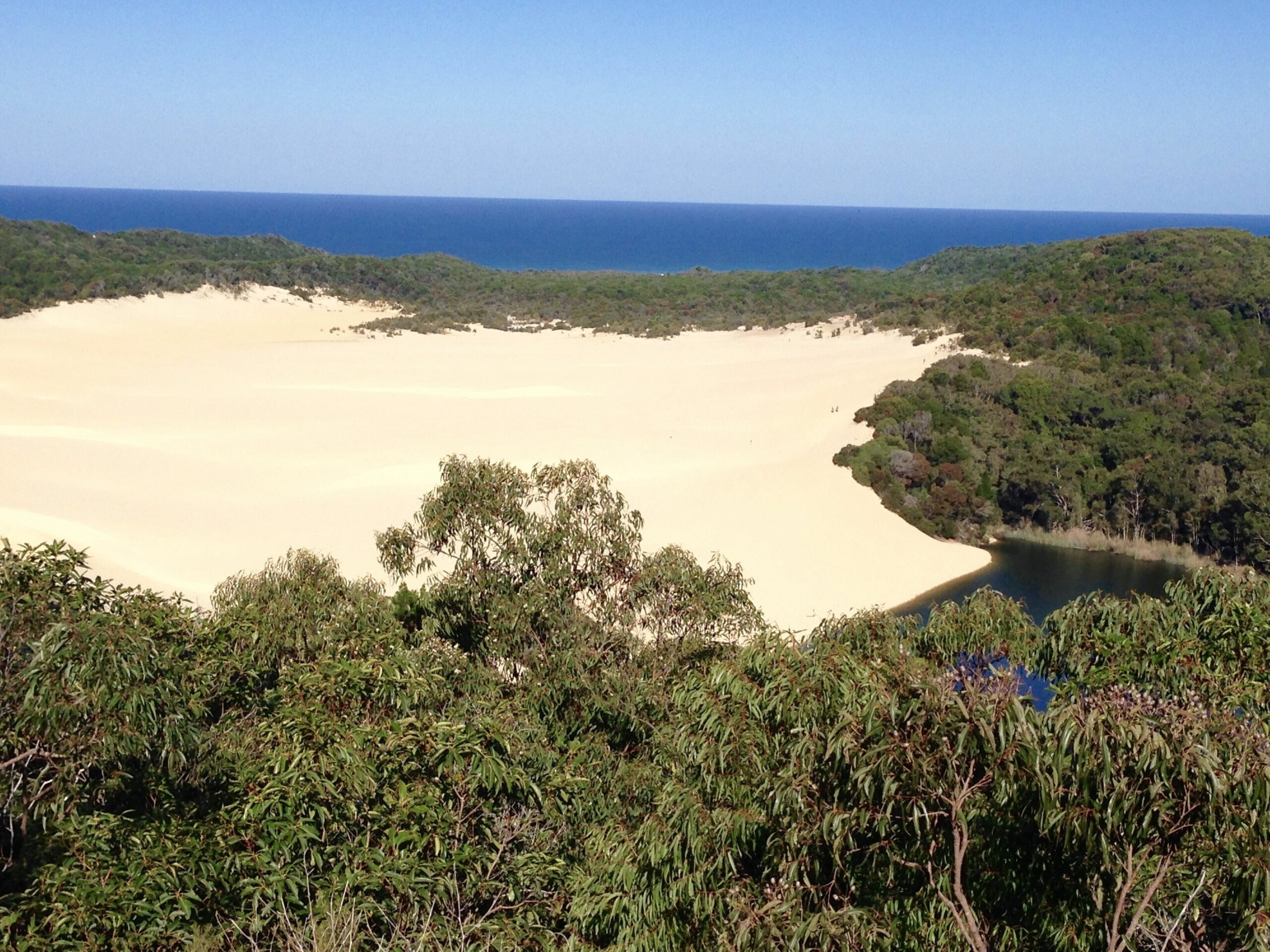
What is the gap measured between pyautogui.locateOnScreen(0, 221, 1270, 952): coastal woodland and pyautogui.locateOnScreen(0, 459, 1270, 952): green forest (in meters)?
0.02

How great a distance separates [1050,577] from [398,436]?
17214 millimetres

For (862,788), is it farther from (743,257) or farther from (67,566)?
(743,257)

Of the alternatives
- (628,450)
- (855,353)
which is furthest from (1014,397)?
(855,353)

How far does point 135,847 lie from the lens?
5.34 meters

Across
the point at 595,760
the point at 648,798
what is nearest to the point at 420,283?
the point at 595,760

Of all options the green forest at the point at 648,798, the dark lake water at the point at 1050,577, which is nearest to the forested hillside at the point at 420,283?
the dark lake water at the point at 1050,577

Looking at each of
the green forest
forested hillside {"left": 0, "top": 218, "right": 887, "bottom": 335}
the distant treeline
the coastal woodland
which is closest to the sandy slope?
the distant treeline

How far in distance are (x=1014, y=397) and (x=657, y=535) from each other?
12321 mm

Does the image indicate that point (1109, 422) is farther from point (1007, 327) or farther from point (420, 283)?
point (420, 283)

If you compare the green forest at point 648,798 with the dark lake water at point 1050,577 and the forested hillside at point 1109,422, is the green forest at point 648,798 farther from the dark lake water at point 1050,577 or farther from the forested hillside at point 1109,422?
the forested hillside at point 1109,422

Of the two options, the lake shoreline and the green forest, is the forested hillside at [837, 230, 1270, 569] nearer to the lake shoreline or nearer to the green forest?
the lake shoreline

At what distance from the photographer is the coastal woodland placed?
439 centimetres

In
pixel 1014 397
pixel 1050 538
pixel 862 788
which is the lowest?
pixel 1050 538

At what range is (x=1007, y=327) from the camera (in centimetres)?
3950
